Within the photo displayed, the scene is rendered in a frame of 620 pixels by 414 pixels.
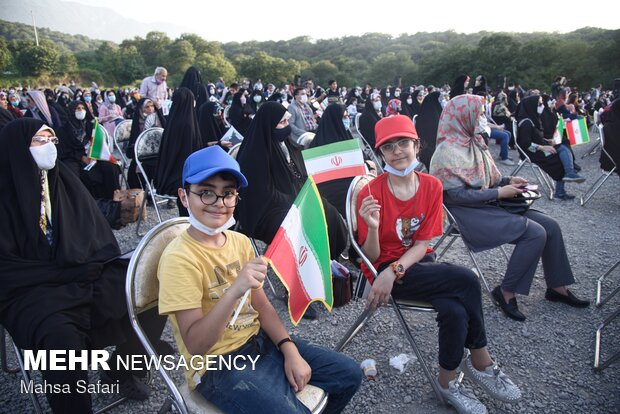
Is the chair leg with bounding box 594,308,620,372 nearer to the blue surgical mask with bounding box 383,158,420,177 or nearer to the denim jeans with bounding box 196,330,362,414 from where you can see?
the blue surgical mask with bounding box 383,158,420,177

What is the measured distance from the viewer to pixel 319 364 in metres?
1.73

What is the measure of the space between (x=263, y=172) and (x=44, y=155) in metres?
1.70

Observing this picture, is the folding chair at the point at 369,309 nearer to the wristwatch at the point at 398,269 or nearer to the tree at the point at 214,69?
the wristwatch at the point at 398,269

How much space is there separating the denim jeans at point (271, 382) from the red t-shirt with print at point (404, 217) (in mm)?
827

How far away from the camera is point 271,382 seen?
5.15ft

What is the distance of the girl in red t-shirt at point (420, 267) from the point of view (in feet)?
6.97

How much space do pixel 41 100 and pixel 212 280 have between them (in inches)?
255

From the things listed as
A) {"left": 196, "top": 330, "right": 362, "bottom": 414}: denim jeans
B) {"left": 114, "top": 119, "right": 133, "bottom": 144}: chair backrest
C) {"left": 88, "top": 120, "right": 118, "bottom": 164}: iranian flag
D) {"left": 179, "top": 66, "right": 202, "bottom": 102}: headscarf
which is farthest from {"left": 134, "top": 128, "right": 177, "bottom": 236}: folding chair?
{"left": 179, "top": 66, "right": 202, "bottom": 102}: headscarf

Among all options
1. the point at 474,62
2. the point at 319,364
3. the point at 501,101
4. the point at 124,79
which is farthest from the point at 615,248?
the point at 124,79

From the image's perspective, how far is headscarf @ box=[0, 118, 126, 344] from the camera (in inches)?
76.7

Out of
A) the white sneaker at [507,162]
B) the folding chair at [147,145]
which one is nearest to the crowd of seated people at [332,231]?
the folding chair at [147,145]

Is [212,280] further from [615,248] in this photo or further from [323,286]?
[615,248]

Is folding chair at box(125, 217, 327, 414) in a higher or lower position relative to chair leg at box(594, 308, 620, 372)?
higher

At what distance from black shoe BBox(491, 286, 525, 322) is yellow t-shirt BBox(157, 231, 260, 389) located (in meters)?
2.31
